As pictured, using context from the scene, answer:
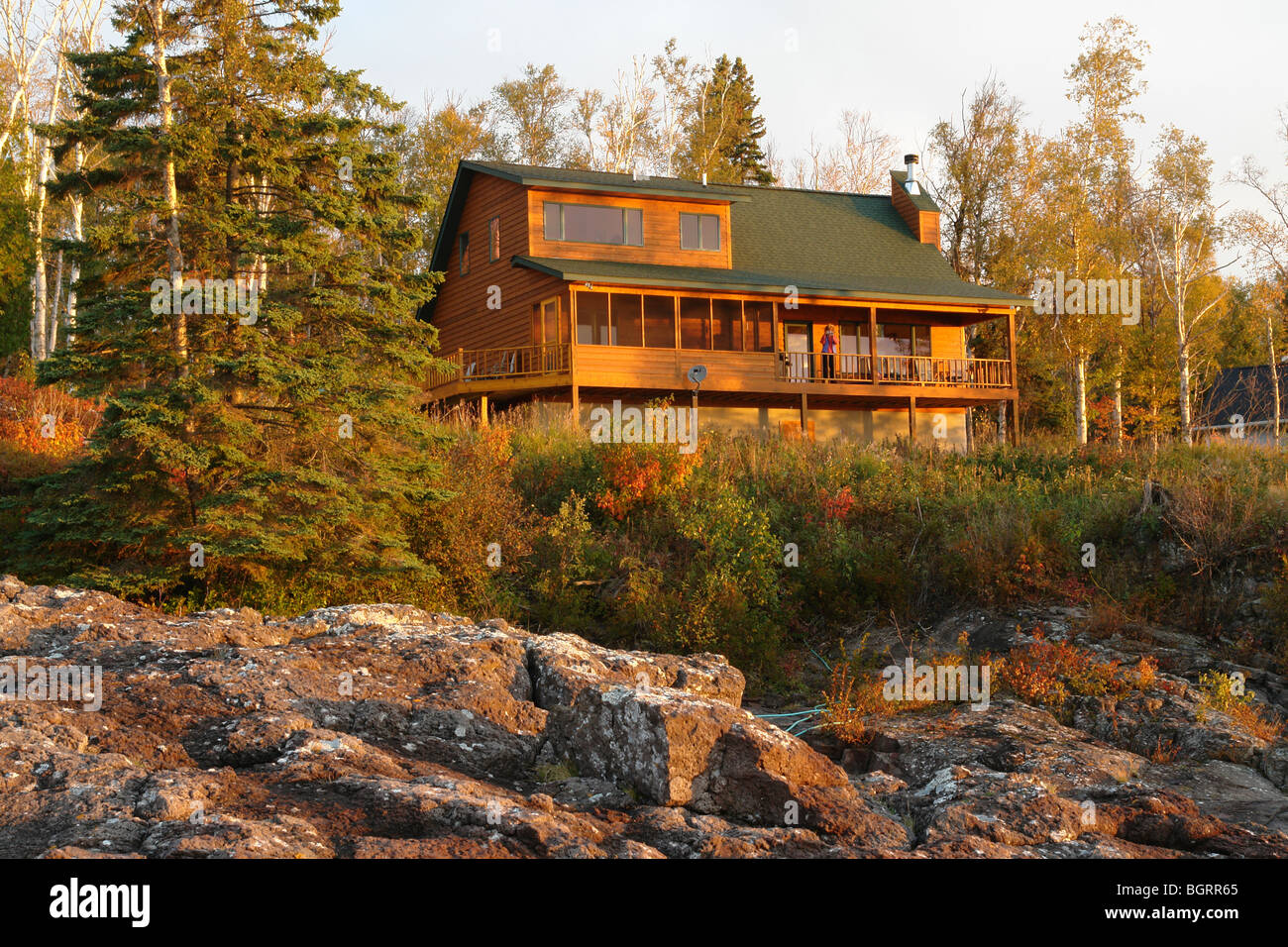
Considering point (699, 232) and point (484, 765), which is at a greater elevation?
point (699, 232)

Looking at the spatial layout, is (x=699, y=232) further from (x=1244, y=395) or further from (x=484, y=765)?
(x=1244, y=395)

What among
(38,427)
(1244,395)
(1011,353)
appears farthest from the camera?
(1244,395)

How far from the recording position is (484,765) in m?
8.28

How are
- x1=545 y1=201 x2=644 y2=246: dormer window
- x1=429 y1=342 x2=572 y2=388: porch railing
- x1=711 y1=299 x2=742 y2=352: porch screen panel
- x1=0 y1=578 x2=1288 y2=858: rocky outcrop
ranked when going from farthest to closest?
x1=711 y1=299 x2=742 y2=352: porch screen panel → x1=545 y1=201 x2=644 y2=246: dormer window → x1=429 y1=342 x2=572 y2=388: porch railing → x1=0 y1=578 x2=1288 y2=858: rocky outcrop

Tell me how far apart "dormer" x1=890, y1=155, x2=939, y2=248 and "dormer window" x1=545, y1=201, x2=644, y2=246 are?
10.3m

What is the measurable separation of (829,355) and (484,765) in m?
22.8

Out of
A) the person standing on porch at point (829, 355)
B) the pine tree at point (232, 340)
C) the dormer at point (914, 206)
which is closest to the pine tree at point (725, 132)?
the dormer at point (914, 206)

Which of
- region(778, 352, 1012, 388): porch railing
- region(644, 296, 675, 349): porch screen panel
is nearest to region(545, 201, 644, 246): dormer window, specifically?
region(644, 296, 675, 349): porch screen panel

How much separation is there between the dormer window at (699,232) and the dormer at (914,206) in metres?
7.96

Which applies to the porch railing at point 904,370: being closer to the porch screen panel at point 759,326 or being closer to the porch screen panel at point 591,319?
the porch screen panel at point 759,326

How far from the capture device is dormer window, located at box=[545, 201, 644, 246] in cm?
2980
